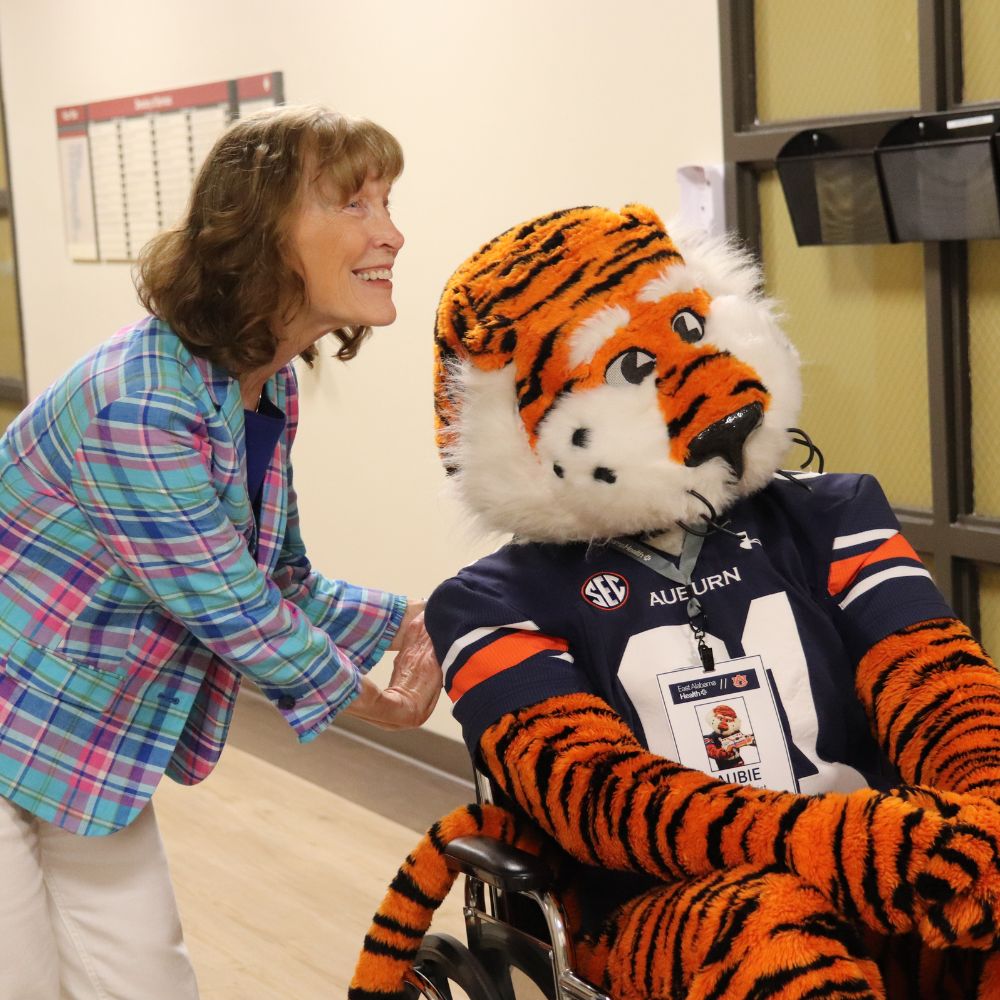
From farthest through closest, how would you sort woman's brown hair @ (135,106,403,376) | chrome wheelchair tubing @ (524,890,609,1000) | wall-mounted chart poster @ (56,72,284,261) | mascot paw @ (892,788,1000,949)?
wall-mounted chart poster @ (56,72,284,261) < woman's brown hair @ (135,106,403,376) < chrome wheelchair tubing @ (524,890,609,1000) < mascot paw @ (892,788,1000,949)

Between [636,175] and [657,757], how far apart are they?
157 centimetres

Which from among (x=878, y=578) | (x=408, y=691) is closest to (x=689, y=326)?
(x=878, y=578)

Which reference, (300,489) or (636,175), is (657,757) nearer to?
(636,175)

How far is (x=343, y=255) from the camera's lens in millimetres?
1654

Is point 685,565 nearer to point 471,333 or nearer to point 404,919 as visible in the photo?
point 471,333

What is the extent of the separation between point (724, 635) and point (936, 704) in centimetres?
22

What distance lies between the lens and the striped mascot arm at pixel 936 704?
1415mm

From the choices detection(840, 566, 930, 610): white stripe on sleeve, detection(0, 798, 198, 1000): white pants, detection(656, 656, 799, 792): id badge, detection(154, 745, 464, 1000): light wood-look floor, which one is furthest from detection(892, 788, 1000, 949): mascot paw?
detection(154, 745, 464, 1000): light wood-look floor

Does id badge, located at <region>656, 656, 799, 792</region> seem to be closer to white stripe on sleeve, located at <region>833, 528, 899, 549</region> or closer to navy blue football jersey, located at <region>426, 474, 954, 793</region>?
navy blue football jersey, located at <region>426, 474, 954, 793</region>

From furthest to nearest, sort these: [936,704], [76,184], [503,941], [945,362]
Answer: [76,184]
[945,362]
[503,941]
[936,704]

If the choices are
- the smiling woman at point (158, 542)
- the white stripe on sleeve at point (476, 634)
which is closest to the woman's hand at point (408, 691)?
the smiling woman at point (158, 542)

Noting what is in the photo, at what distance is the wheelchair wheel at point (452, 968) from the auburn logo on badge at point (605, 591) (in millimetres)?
429

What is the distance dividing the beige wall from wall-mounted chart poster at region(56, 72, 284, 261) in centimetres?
5

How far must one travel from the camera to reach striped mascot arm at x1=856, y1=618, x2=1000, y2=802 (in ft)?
4.64
